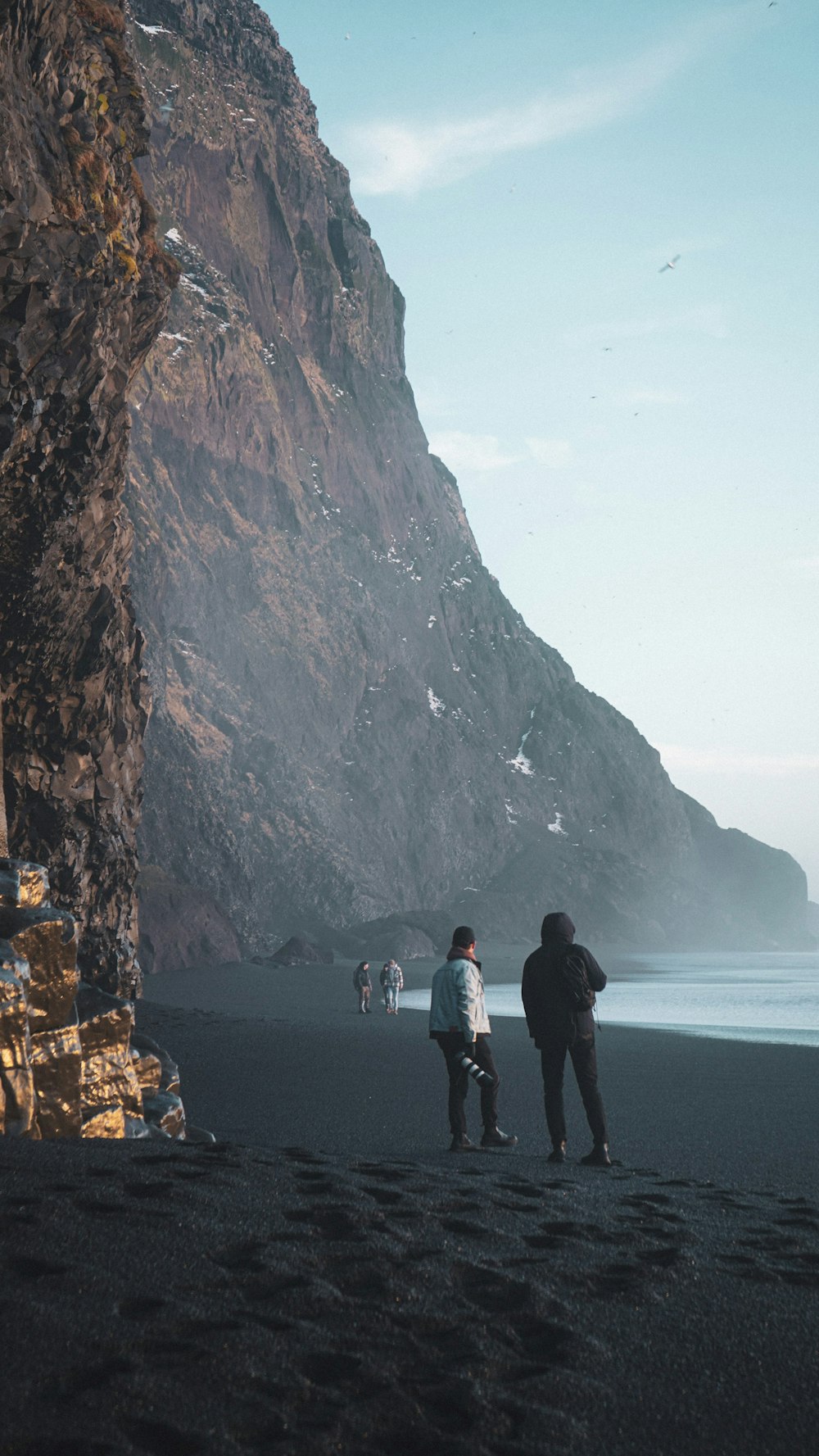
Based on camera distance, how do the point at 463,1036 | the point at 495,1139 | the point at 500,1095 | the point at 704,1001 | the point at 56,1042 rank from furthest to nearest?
1. the point at 704,1001
2. the point at 500,1095
3. the point at 495,1139
4. the point at 463,1036
5. the point at 56,1042

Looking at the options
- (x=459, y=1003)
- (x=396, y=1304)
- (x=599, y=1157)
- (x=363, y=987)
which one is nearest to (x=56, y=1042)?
(x=459, y=1003)

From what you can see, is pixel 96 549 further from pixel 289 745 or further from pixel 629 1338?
pixel 289 745

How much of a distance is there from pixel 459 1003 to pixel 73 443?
823cm

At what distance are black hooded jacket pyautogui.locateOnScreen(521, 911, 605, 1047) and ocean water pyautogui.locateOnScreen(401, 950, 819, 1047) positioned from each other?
13718 millimetres

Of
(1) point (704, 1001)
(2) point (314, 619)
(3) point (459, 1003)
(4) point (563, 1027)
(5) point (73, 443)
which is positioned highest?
(2) point (314, 619)

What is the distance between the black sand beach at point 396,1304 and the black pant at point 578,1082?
37 centimetres

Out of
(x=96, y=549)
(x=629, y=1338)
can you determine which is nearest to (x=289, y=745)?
(x=96, y=549)

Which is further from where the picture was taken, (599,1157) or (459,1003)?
(459,1003)

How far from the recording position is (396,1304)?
12.2 ft

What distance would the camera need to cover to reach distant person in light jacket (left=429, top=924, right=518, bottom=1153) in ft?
27.3

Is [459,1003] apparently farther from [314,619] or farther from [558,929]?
[314,619]

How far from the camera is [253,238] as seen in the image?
82.0 m

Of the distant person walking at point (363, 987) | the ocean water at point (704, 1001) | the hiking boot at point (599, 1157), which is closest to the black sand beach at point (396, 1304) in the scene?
the hiking boot at point (599, 1157)

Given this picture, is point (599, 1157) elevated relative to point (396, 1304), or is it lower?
lower
